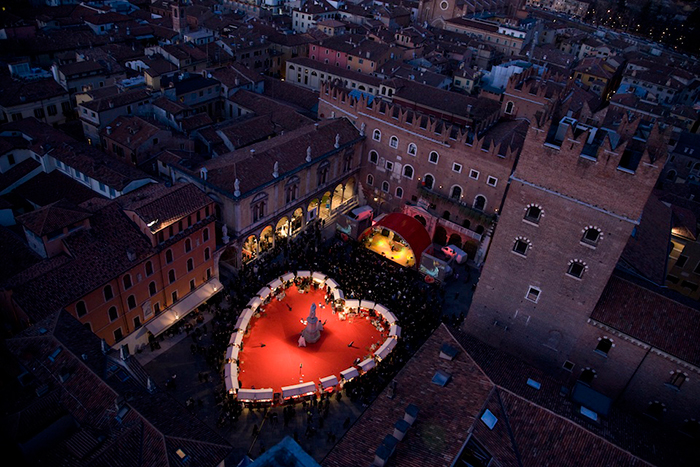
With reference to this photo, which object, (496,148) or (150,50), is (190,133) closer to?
(150,50)

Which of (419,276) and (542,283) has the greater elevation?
(542,283)

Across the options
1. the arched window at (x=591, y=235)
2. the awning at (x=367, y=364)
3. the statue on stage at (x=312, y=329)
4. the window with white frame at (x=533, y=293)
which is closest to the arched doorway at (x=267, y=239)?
the statue on stage at (x=312, y=329)

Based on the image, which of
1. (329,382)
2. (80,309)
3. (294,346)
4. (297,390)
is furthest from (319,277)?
(80,309)

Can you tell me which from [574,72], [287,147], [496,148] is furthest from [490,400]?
[574,72]

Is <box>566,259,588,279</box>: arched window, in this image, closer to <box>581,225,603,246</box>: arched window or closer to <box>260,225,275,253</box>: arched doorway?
Result: <box>581,225,603,246</box>: arched window

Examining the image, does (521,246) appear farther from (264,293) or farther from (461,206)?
(264,293)

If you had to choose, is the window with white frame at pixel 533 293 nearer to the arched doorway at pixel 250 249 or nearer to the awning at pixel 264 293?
the awning at pixel 264 293
